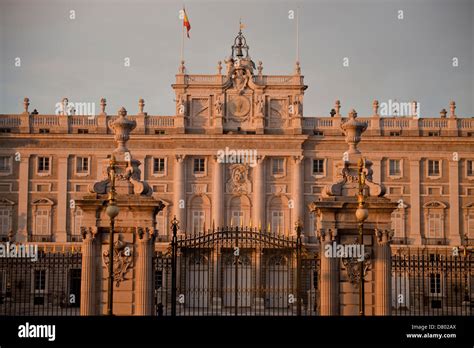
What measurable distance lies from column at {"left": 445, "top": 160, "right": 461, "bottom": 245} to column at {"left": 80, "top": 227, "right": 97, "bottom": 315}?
39777 millimetres

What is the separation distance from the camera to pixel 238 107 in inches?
2403

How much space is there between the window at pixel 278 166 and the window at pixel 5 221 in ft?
67.9

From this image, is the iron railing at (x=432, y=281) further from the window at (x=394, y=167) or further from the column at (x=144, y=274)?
the column at (x=144, y=274)

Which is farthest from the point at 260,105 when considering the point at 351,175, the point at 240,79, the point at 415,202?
the point at 351,175

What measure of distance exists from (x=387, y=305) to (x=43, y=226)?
39544 mm

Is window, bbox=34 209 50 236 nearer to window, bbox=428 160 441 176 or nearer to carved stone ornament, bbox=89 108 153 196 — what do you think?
window, bbox=428 160 441 176

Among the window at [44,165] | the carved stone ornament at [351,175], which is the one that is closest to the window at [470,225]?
the window at [44,165]

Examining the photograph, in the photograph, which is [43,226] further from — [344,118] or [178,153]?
[344,118]

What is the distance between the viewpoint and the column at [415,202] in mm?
59875

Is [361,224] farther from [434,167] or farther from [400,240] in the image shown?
[434,167]

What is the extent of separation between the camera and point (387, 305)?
84.5 feet

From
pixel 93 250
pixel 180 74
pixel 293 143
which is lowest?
pixel 93 250

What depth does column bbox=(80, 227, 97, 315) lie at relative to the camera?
2558cm
